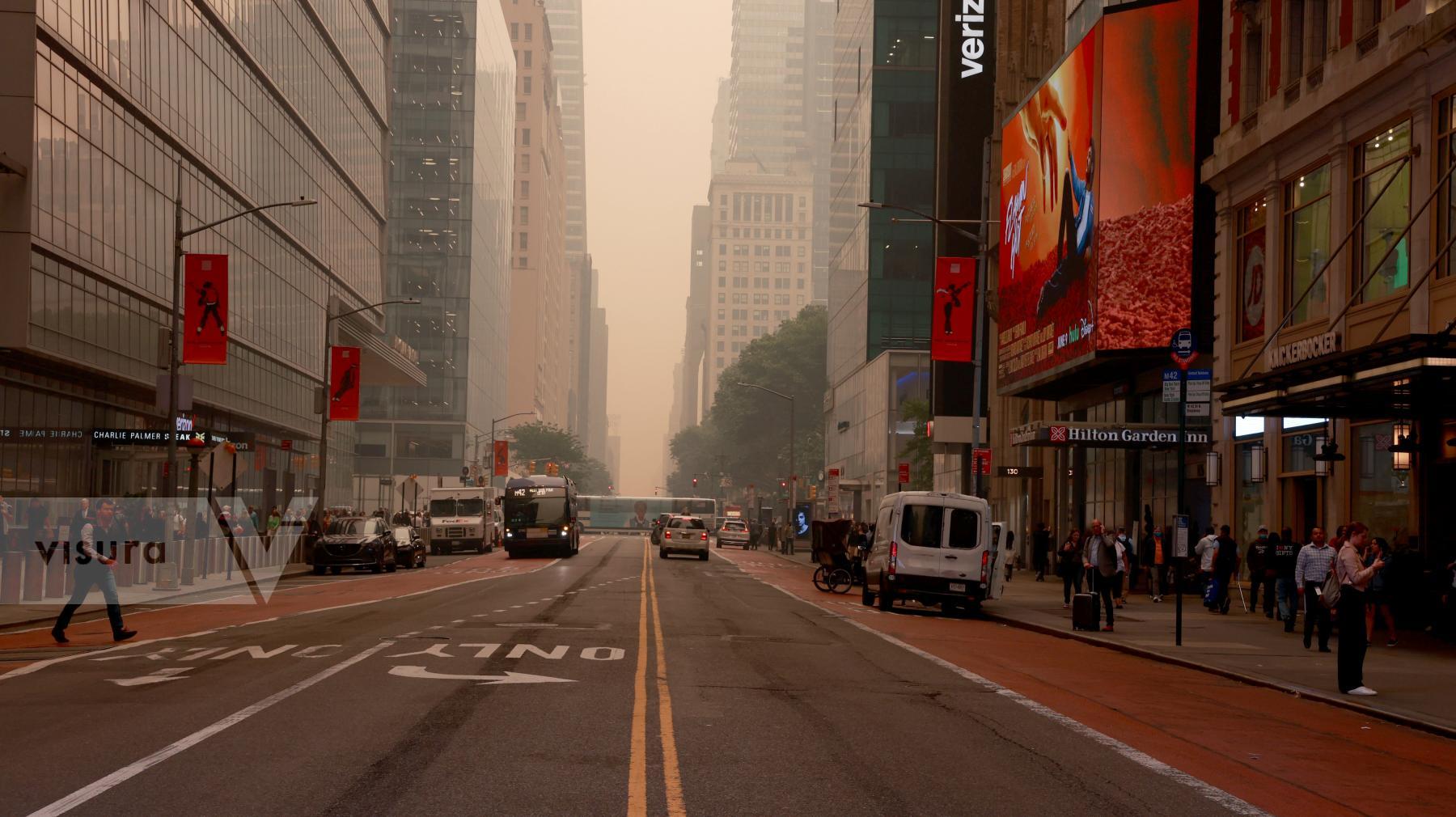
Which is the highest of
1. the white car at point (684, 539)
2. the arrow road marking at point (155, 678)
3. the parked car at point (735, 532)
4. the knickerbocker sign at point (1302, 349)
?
the knickerbocker sign at point (1302, 349)

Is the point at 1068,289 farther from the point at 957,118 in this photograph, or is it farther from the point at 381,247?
the point at 381,247

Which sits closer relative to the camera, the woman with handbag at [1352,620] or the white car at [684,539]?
the woman with handbag at [1352,620]

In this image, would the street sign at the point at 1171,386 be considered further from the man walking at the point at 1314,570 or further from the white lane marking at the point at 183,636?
the white lane marking at the point at 183,636

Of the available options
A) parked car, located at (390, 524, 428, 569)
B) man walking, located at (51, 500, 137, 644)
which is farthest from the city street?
parked car, located at (390, 524, 428, 569)

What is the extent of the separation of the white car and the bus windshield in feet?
15.4

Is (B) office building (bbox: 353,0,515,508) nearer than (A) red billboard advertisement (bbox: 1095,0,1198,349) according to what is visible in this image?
No

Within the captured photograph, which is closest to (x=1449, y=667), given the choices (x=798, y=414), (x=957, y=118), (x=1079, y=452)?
(x=1079, y=452)

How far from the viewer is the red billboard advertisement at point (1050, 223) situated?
40.3 meters

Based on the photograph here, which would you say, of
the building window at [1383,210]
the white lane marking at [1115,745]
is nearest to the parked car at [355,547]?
the white lane marking at [1115,745]

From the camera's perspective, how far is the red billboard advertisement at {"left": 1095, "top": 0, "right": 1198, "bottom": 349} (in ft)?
124

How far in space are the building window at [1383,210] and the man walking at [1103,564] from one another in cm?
683

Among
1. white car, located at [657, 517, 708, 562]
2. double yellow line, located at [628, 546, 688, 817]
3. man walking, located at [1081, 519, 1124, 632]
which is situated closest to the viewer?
double yellow line, located at [628, 546, 688, 817]

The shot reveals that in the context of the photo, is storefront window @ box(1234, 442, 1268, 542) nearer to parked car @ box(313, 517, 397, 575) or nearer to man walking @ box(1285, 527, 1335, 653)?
man walking @ box(1285, 527, 1335, 653)

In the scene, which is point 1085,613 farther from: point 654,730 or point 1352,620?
point 654,730
